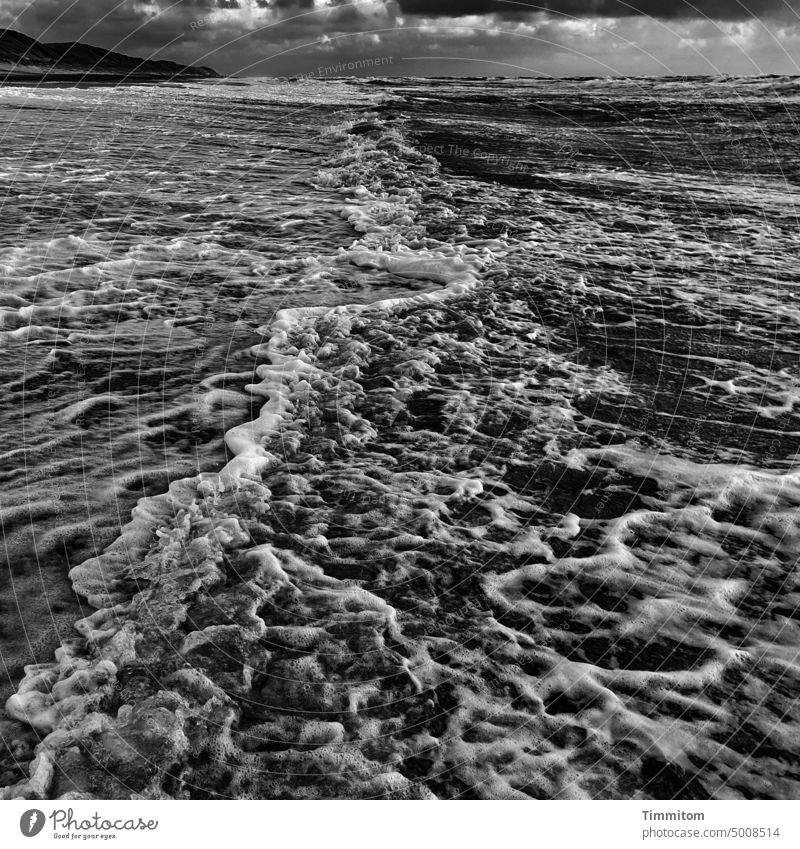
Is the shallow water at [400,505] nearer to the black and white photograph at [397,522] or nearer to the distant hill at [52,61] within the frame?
the black and white photograph at [397,522]

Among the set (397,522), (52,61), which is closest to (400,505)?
(397,522)

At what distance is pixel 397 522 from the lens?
4.83 m

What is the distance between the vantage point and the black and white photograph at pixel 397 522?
3.28m

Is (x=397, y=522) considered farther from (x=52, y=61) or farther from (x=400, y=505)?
(x=52, y=61)

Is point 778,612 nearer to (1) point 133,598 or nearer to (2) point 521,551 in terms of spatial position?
(2) point 521,551

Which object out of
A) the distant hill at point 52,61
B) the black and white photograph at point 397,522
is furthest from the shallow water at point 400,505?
the distant hill at point 52,61

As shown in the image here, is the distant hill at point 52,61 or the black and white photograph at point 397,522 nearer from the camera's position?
the black and white photograph at point 397,522

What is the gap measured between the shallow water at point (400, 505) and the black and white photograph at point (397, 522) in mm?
24

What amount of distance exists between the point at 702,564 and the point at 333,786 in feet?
9.13

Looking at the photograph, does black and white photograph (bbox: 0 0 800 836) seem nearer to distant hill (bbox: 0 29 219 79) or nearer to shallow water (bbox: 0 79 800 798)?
shallow water (bbox: 0 79 800 798)

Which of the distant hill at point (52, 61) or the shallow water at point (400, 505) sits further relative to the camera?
the distant hill at point (52, 61)

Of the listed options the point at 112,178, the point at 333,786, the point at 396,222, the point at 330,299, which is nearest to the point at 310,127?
the point at 112,178

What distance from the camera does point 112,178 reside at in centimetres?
1402

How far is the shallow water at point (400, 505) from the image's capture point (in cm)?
340
